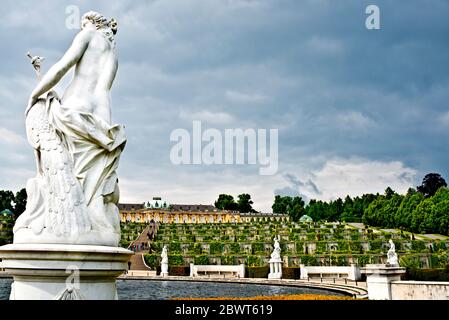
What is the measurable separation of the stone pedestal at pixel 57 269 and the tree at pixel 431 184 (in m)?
111

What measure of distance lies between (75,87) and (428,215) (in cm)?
7907

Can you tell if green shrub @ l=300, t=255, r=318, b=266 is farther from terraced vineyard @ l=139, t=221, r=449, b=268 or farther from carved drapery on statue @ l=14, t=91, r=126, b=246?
carved drapery on statue @ l=14, t=91, r=126, b=246

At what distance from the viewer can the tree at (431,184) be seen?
107 meters

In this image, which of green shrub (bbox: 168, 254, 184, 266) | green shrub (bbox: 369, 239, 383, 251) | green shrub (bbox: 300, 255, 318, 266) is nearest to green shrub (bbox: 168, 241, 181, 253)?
green shrub (bbox: 168, 254, 184, 266)

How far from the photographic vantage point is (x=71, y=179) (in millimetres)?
5859

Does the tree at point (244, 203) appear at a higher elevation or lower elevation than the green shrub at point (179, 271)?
higher

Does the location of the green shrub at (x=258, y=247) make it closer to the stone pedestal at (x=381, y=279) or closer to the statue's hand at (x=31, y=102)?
the stone pedestal at (x=381, y=279)

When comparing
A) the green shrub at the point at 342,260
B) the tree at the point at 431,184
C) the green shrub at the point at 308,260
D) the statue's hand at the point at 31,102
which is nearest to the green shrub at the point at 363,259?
the green shrub at the point at 342,260

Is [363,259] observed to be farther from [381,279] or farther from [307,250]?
[381,279]

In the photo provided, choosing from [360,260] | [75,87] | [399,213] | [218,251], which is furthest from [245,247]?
[399,213]

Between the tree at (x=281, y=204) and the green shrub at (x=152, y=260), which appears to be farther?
the tree at (x=281, y=204)

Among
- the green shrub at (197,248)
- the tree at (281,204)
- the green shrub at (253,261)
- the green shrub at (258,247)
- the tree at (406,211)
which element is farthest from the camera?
the tree at (281,204)

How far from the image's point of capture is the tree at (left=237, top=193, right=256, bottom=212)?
14025 cm
